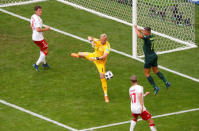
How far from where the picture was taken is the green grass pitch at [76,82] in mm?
17500

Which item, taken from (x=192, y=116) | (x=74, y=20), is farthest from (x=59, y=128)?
(x=74, y=20)

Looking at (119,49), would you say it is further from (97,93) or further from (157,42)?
(97,93)

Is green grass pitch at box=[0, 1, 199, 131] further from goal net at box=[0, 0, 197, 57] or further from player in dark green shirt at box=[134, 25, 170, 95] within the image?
goal net at box=[0, 0, 197, 57]

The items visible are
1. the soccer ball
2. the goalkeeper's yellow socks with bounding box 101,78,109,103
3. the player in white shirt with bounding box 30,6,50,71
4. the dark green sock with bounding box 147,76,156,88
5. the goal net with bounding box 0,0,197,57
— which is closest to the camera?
the soccer ball

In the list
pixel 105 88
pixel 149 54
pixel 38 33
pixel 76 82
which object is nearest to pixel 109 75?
pixel 105 88

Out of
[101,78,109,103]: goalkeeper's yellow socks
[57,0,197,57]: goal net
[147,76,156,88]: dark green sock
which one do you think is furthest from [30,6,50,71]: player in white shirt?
[57,0,197,57]: goal net

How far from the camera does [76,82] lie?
20234 mm

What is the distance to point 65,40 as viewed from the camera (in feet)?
78.6

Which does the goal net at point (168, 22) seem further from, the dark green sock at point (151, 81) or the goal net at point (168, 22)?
the dark green sock at point (151, 81)

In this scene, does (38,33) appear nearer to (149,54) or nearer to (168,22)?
(149,54)

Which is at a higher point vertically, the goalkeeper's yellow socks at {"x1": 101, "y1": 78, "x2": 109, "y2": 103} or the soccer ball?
the soccer ball

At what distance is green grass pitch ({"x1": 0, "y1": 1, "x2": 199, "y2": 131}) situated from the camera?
689 inches

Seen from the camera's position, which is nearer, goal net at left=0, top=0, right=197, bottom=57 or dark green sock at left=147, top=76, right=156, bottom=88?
dark green sock at left=147, top=76, right=156, bottom=88

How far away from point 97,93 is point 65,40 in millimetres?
5076
